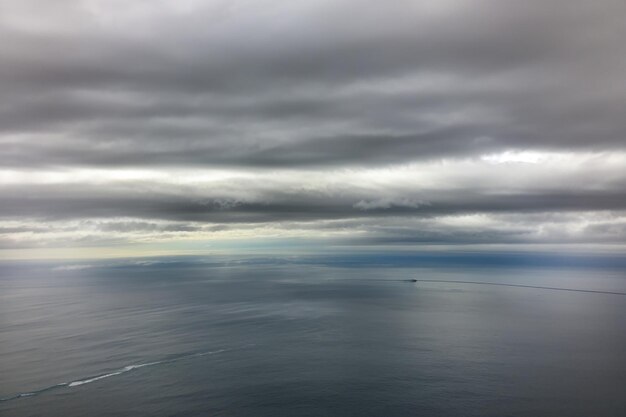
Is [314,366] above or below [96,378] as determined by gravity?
below

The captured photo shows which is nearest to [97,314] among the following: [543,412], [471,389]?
[471,389]

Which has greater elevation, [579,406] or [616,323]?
[579,406]

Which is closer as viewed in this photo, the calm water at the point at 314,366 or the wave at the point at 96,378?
the calm water at the point at 314,366

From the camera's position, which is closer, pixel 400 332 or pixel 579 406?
pixel 579 406

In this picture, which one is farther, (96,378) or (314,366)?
(314,366)

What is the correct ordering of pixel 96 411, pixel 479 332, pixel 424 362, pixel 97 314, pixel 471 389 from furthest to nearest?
pixel 97 314 → pixel 479 332 → pixel 424 362 → pixel 471 389 → pixel 96 411

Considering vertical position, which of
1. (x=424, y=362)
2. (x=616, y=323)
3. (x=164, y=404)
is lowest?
(x=616, y=323)

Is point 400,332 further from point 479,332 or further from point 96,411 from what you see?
point 96,411

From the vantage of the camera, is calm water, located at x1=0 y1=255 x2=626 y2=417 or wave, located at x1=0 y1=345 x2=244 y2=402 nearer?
calm water, located at x1=0 y1=255 x2=626 y2=417

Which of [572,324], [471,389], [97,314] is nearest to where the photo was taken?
[471,389]

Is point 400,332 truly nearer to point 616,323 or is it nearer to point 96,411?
point 616,323
